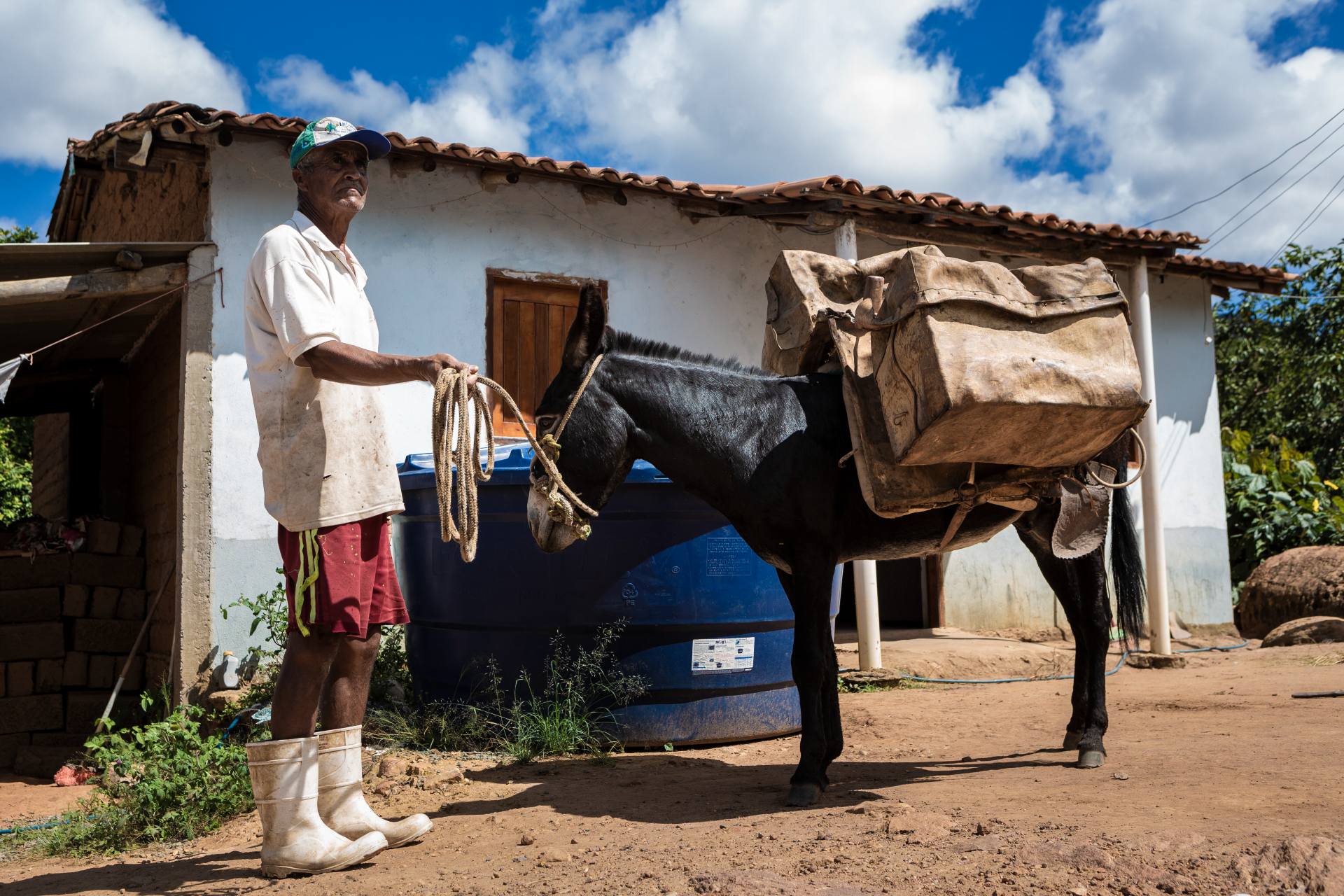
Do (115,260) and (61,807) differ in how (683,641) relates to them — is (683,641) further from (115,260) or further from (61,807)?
(115,260)

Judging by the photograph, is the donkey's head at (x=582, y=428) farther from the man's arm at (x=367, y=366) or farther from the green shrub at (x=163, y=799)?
the green shrub at (x=163, y=799)

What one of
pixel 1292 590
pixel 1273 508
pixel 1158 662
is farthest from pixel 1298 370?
pixel 1158 662

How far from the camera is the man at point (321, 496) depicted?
9.14 feet

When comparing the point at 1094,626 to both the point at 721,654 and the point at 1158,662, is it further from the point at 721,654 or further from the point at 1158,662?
the point at 1158,662

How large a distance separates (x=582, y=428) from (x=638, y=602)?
116cm

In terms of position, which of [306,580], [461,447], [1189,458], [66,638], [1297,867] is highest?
[1189,458]

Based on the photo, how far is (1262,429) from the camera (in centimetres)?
1686

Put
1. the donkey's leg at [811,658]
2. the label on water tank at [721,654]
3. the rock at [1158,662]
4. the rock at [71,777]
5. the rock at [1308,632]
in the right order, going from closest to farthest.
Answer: the donkey's leg at [811,658] < the label on water tank at [721,654] < the rock at [71,777] < the rock at [1158,662] < the rock at [1308,632]

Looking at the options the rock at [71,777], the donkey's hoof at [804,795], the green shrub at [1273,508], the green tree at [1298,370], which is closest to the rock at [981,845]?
the donkey's hoof at [804,795]

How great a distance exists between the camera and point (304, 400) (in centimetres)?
288

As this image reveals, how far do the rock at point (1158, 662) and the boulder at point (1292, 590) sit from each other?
2.33m

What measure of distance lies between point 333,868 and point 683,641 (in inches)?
82.2

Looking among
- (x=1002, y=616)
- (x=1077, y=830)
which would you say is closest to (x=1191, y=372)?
(x=1002, y=616)

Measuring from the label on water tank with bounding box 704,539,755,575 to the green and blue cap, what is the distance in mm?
2334
